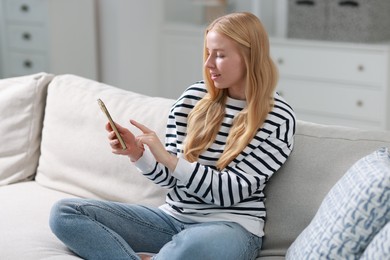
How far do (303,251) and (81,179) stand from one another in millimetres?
894

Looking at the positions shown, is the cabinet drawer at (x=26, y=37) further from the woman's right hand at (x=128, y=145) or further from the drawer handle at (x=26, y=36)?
the woman's right hand at (x=128, y=145)

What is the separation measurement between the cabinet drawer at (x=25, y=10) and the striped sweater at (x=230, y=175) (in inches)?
97.8

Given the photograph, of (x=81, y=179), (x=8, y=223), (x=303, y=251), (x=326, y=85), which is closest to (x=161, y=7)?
(x=326, y=85)

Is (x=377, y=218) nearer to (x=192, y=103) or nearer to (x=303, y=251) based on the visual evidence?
(x=303, y=251)

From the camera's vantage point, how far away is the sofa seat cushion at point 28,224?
6.57ft

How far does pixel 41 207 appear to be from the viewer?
2314 mm

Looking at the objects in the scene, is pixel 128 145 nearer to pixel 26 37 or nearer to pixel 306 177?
pixel 306 177

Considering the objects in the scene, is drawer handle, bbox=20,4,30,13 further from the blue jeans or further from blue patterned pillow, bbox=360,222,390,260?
blue patterned pillow, bbox=360,222,390,260

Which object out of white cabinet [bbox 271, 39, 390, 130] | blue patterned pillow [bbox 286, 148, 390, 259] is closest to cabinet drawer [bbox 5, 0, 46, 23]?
white cabinet [bbox 271, 39, 390, 130]

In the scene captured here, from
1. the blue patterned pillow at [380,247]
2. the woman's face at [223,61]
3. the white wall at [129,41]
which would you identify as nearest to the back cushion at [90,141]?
the woman's face at [223,61]

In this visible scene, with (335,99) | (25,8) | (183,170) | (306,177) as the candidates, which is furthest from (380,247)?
(25,8)

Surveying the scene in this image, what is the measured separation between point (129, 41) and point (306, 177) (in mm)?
2712

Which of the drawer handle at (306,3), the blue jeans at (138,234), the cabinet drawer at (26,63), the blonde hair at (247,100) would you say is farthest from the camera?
the cabinet drawer at (26,63)

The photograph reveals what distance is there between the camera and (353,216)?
1.67 meters
